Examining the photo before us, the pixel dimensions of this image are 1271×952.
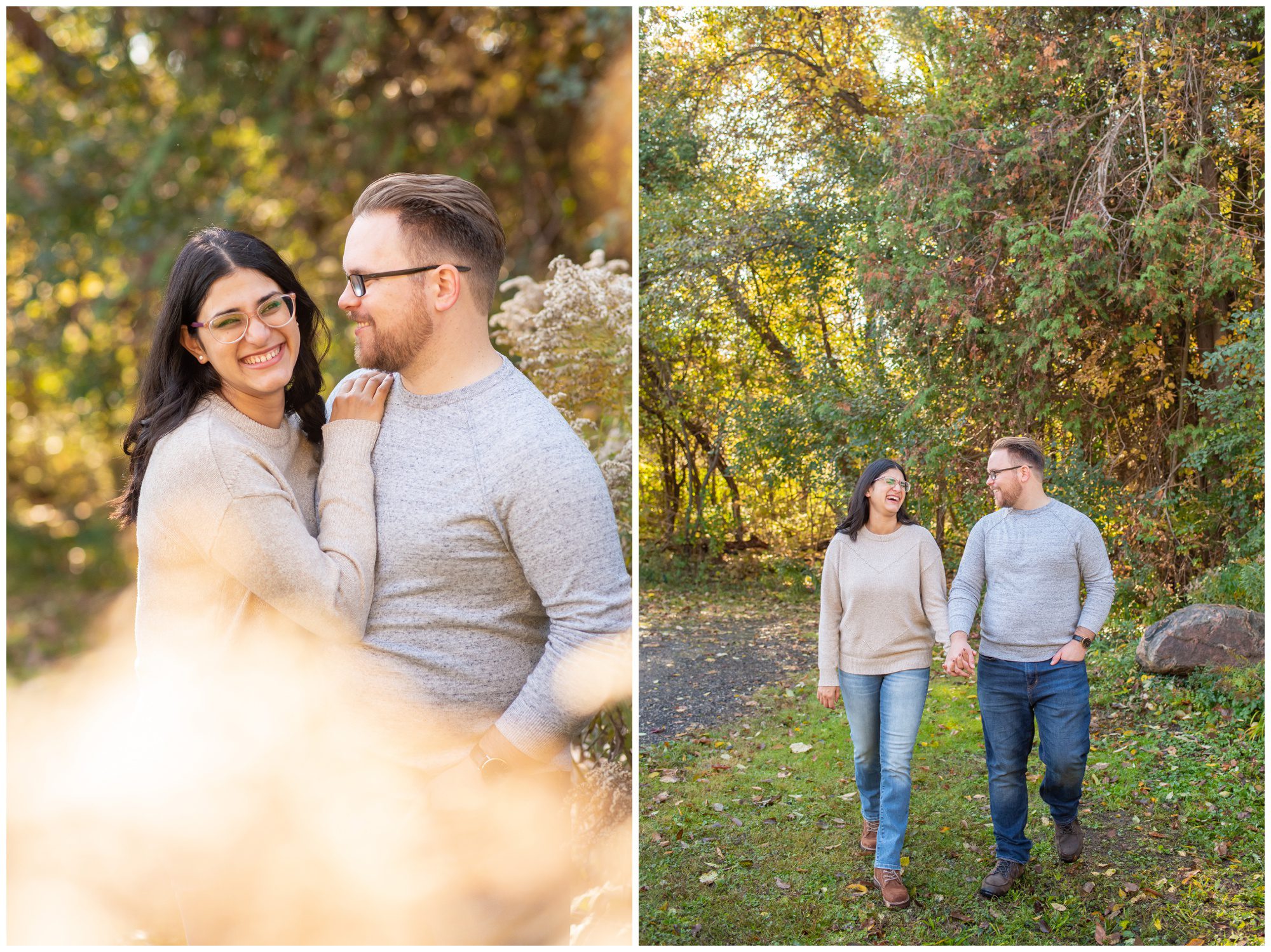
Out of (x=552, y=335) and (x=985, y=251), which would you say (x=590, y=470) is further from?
(x=985, y=251)

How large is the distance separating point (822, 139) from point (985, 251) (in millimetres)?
570

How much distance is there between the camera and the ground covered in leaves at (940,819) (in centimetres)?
239

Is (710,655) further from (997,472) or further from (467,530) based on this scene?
(467,530)

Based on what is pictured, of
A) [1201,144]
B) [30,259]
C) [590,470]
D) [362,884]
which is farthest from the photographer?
[30,259]

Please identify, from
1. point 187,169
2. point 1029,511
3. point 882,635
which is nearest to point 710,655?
point 882,635

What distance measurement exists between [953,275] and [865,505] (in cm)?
71

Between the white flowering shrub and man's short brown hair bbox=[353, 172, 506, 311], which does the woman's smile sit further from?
the white flowering shrub

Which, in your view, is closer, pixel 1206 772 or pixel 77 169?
pixel 1206 772

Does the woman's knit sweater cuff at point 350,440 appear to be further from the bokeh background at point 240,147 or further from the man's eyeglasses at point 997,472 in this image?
the bokeh background at point 240,147

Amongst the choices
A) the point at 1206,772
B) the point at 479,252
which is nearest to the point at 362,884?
the point at 479,252

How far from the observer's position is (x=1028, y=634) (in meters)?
2.46

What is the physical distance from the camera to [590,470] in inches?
67.6

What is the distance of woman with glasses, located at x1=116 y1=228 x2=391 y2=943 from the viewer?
5.19 ft

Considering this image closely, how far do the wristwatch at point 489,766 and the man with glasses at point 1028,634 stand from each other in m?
1.29
